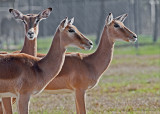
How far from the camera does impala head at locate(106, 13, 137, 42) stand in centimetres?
955

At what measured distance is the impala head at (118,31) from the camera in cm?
955

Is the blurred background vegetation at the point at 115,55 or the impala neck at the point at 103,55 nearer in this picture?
the impala neck at the point at 103,55

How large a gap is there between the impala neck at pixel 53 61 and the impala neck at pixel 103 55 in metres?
1.26

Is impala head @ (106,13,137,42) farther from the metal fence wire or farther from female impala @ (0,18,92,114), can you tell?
the metal fence wire

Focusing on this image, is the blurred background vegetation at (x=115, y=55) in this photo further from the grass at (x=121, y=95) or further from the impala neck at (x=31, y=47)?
the impala neck at (x=31, y=47)

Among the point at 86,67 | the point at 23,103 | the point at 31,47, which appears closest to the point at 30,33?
the point at 31,47

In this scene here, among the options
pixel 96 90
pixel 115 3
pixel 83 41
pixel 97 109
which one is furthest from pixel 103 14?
pixel 83 41

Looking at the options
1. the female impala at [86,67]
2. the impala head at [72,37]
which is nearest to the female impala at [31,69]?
the impala head at [72,37]

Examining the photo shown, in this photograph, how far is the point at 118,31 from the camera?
966cm

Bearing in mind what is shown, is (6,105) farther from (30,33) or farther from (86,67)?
(86,67)

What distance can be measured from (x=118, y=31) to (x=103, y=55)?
1.71 ft

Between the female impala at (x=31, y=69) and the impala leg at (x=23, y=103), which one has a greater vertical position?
the female impala at (x=31, y=69)

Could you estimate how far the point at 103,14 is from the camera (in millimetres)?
30422

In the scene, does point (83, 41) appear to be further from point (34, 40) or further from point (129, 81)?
point (129, 81)
